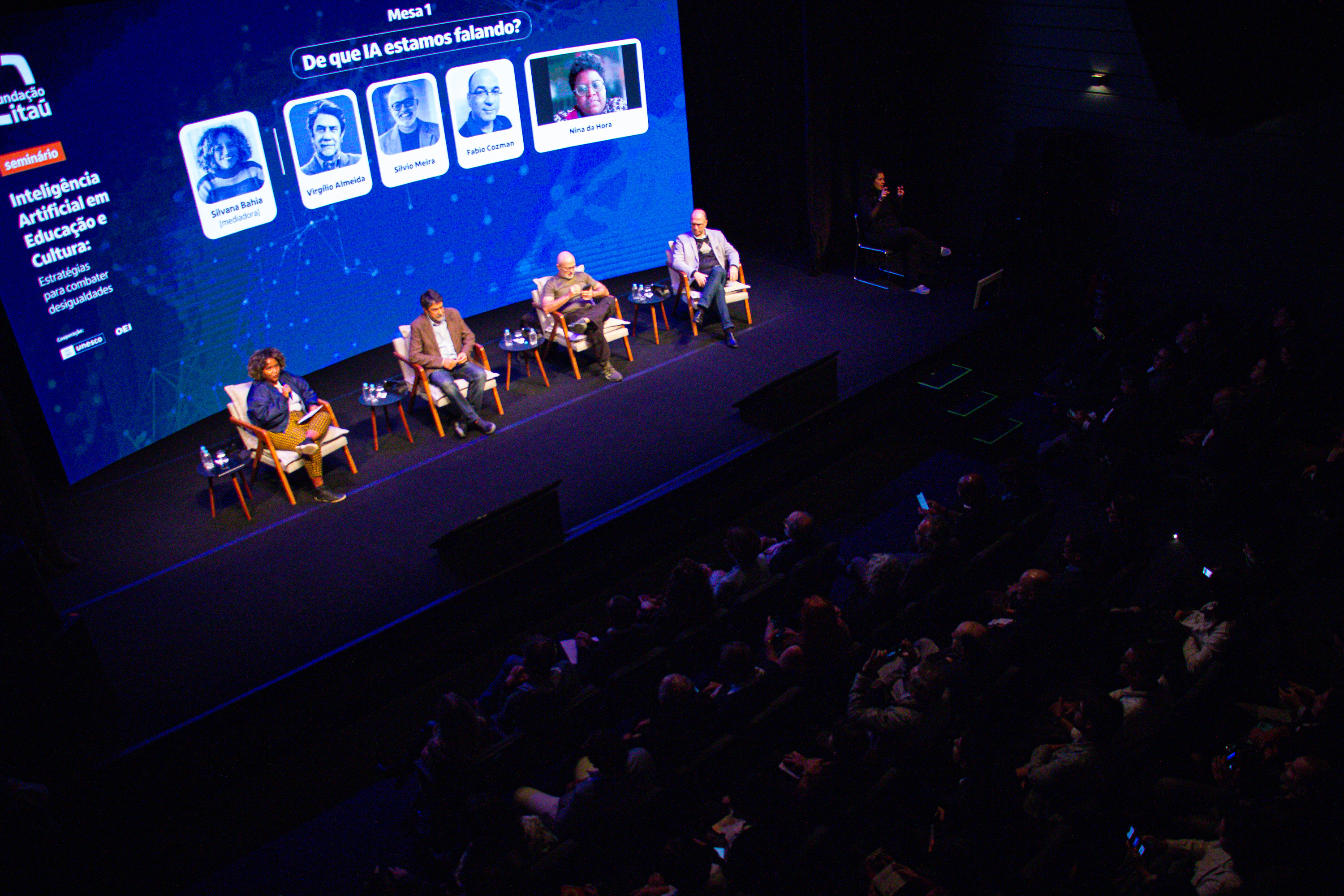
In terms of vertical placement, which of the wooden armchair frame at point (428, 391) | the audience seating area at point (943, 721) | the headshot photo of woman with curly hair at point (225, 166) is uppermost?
the headshot photo of woman with curly hair at point (225, 166)

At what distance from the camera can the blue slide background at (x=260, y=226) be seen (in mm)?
5750

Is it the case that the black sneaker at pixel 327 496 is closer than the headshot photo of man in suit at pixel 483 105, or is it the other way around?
the black sneaker at pixel 327 496

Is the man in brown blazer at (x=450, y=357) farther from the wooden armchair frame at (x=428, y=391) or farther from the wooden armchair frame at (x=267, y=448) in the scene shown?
the wooden armchair frame at (x=267, y=448)

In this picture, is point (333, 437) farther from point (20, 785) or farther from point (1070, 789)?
point (1070, 789)

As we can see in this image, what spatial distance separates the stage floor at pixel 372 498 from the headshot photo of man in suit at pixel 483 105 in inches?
66.7

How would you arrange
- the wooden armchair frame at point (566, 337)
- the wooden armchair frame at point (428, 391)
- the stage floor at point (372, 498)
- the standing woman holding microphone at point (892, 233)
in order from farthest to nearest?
the standing woman holding microphone at point (892, 233) < the wooden armchair frame at point (566, 337) < the wooden armchair frame at point (428, 391) < the stage floor at point (372, 498)

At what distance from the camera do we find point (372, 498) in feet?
19.5

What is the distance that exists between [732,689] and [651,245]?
6.28 metres

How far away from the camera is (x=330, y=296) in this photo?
7516mm

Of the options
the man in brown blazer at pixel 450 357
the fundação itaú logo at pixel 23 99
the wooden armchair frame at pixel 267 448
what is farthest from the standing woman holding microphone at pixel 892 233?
the fundação itaú logo at pixel 23 99

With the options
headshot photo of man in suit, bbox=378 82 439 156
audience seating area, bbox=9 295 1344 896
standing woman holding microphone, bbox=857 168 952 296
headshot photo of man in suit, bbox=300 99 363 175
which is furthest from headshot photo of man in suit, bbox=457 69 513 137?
audience seating area, bbox=9 295 1344 896

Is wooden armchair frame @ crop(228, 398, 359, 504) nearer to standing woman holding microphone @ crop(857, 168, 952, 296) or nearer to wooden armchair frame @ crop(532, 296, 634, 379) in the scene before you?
wooden armchair frame @ crop(532, 296, 634, 379)

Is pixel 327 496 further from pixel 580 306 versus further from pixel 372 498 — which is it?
pixel 580 306

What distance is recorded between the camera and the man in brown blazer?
648 centimetres
